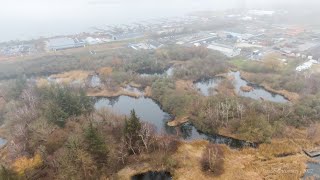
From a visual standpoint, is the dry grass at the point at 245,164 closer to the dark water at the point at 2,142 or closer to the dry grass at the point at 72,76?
the dark water at the point at 2,142

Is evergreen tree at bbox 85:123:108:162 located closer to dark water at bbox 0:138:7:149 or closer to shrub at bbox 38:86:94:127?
shrub at bbox 38:86:94:127

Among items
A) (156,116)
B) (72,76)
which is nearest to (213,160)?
(156,116)

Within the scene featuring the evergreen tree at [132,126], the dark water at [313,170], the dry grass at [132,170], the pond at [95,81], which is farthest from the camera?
the pond at [95,81]

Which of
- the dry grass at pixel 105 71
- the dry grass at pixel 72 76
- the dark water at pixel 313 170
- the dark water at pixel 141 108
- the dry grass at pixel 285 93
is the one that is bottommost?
the dark water at pixel 313 170

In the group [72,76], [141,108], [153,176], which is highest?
[72,76]

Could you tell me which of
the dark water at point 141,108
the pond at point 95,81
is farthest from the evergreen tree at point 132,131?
the pond at point 95,81

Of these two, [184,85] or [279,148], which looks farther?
[184,85]

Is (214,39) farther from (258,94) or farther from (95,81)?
(95,81)

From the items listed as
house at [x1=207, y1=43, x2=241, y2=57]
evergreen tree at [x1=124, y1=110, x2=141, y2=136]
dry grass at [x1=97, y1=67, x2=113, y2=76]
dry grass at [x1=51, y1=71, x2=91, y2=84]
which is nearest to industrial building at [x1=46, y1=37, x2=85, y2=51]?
dry grass at [x1=51, y1=71, x2=91, y2=84]
